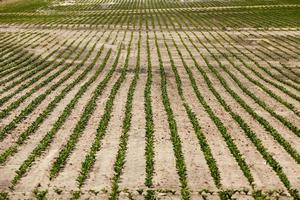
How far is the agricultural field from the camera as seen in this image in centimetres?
1537

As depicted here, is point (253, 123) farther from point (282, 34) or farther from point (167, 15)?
point (167, 15)

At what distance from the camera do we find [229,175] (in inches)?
622

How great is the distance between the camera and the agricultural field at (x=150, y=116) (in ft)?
50.4

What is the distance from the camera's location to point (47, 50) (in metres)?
40.0

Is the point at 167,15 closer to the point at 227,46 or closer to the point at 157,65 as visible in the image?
the point at 227,46

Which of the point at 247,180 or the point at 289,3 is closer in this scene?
the point at 247,180

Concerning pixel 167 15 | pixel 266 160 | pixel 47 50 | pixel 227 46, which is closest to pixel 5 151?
pixel 266 160

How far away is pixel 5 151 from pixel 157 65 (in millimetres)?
17526

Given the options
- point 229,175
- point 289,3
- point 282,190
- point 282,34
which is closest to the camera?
point 282,190

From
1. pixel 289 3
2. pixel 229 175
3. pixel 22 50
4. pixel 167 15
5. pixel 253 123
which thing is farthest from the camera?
pixel 289 3

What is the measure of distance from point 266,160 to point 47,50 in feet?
91.6

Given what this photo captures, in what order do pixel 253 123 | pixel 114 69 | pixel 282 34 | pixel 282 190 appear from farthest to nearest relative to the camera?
pixel 282 34 < pixel 114 69 < pixel 253 123 < pixel 282 190

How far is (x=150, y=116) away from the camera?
21.9 meters

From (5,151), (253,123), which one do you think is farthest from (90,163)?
(253,123)
